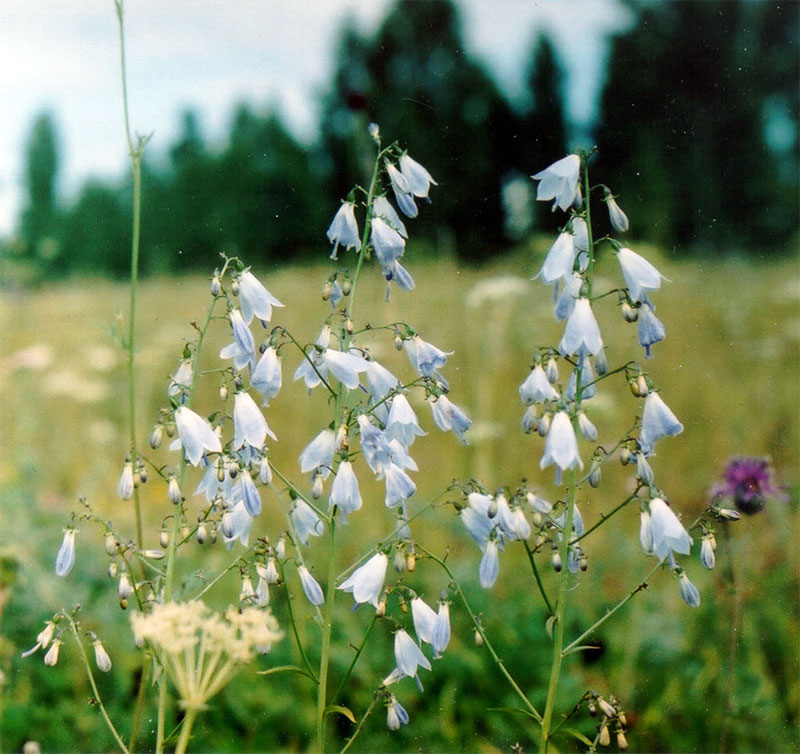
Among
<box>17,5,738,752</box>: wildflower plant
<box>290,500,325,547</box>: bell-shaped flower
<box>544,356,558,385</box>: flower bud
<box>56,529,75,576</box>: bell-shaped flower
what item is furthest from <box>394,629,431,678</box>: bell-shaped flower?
<box>56,529,75,576</box>: bell-shaped flower

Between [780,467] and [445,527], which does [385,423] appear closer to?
[445,527]

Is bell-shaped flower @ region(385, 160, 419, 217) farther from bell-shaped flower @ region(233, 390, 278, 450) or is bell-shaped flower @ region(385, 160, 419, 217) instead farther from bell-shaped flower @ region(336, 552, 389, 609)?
bell-shaped flower @ region(336, 552, 389, 609)

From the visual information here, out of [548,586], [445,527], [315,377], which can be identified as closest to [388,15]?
[445,527]

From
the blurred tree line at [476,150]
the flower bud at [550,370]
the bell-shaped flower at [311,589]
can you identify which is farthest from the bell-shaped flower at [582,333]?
the blurred tree line at [476,150]

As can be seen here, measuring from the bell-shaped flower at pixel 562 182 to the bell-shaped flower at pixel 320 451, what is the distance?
0.78 m

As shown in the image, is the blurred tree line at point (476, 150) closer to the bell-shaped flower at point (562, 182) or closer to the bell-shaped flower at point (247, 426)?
the bell-shaped flower at point (562, 182)

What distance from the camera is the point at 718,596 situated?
392 cm

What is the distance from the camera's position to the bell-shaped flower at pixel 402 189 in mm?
2230

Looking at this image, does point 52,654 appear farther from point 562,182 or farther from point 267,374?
point 562,182

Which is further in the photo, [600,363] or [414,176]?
[414,176]

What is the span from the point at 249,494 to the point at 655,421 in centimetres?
97

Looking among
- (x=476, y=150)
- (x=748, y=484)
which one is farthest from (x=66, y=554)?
(x=476, y=150)

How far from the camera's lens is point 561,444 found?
6.46ft

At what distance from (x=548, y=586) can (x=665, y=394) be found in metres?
2.30
